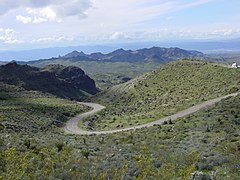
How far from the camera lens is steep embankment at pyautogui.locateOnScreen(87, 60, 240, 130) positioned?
2194 inches

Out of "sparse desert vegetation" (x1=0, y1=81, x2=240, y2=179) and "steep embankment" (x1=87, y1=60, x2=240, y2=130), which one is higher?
"sparse desert vegetation" (x1=0, y1=81, x2=240, y2=179)

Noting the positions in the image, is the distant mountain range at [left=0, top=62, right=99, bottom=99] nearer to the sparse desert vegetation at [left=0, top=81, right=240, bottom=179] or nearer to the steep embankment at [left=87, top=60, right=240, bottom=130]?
the steep embankment at [left=87, top=60, right=240, bottom=130]

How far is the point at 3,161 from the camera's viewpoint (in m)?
11.2

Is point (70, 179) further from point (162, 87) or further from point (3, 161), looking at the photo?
point (162, 87)

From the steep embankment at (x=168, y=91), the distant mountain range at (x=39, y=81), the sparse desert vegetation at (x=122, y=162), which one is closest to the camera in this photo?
the sparse desert vegetation at (x=122, y=162)

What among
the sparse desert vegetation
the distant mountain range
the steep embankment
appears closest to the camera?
the sparse desert vegetation

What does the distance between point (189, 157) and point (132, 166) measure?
2.09 meters

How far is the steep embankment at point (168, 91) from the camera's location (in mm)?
55719

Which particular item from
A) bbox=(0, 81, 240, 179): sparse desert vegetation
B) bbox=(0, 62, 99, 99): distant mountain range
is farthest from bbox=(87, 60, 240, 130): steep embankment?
bbox=(0, 62, 99, 99): distant mountain range

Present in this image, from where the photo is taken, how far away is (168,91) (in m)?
79.5

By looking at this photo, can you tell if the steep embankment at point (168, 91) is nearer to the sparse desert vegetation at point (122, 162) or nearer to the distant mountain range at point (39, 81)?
the sparse desert vegetation at point (122, 162)

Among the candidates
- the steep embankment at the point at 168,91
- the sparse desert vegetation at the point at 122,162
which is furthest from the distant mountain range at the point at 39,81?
the sparse desert vegetation at the point at 122,162

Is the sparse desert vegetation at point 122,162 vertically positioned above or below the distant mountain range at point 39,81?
above

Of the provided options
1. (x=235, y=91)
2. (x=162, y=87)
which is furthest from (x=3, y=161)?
(x=162, y=87)
